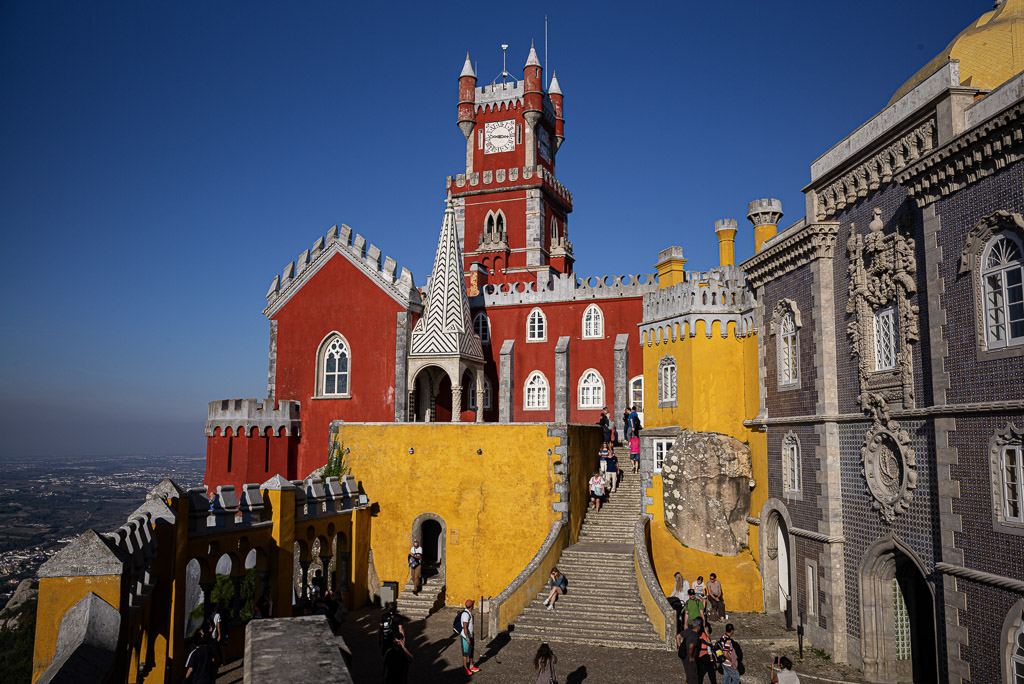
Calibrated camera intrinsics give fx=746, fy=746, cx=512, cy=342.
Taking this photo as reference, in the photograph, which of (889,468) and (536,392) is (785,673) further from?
(536,392)

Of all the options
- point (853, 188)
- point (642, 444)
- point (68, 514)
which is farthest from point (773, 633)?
point (68, 514)

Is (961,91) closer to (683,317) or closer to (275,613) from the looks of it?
(683,317)

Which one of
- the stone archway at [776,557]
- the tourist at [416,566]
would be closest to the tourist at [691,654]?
the stone archway at [776,557]

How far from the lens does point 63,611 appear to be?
30.8 feet

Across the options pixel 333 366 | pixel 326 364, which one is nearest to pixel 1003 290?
pixel 333 366

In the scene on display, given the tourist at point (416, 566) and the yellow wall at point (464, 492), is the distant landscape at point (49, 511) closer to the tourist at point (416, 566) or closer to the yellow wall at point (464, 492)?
the yellow wall at point (464, 492)

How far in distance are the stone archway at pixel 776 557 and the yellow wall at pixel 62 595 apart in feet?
47.3

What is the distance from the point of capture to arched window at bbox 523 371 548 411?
102 feet

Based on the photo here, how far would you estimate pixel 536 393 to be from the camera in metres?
31.4

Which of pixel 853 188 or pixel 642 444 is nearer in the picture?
pixel 853 188

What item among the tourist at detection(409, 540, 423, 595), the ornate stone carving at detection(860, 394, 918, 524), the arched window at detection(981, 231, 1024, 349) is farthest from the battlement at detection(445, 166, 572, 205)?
the arched window at detection(981, 231, 1024, 349)

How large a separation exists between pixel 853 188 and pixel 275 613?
15.6 meters

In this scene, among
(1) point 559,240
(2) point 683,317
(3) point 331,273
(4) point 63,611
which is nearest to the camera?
(4) point 63,611

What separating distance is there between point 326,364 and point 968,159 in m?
22.9
